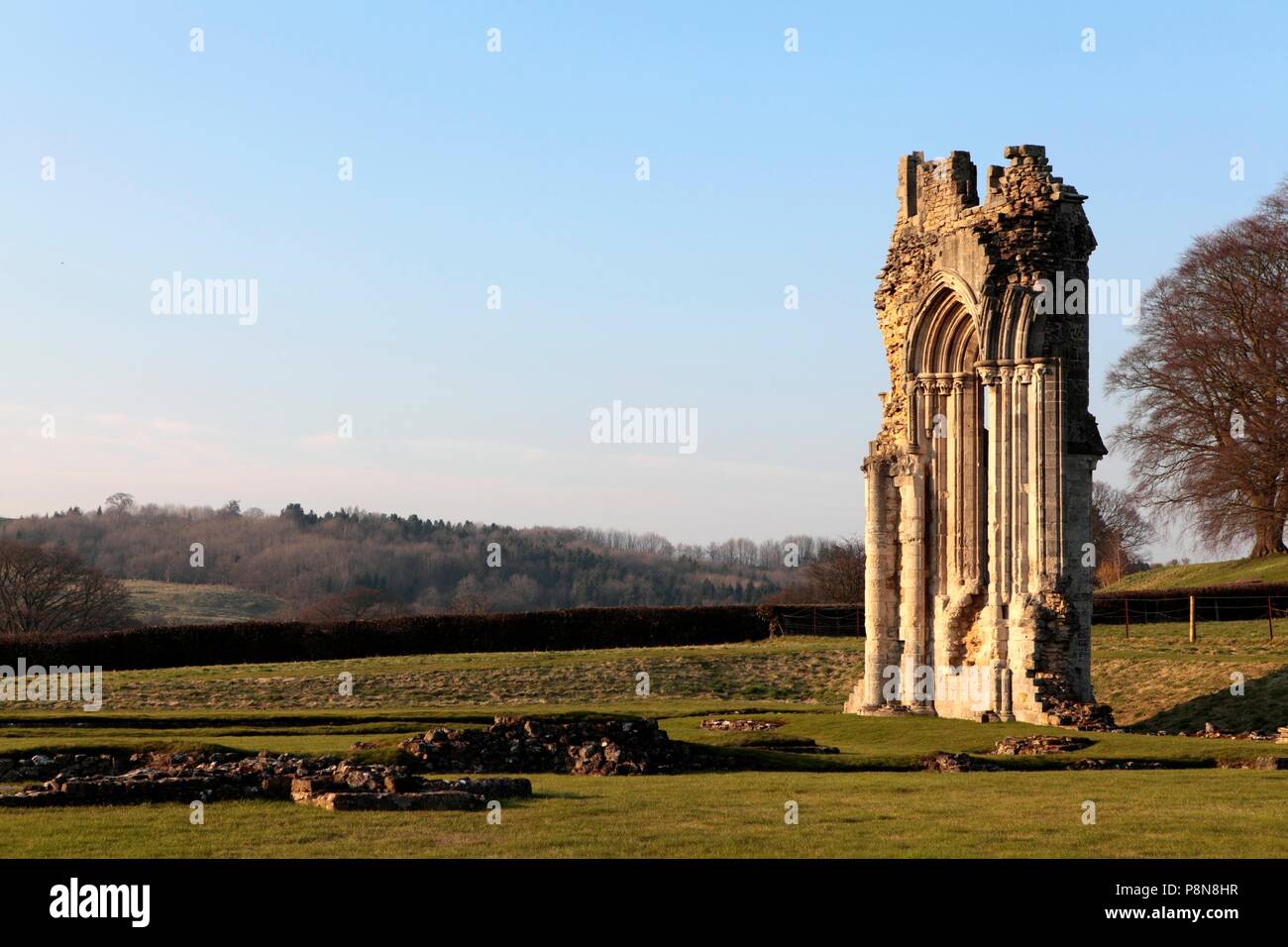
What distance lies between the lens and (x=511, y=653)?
151 ft

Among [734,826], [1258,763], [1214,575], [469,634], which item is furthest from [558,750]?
[1214,575]

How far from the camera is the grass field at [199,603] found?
103 metres

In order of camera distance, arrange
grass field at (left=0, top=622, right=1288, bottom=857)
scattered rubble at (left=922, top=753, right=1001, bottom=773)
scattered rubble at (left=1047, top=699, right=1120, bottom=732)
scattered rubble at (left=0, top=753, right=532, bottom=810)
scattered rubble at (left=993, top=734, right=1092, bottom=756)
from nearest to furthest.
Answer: grass field at (left=0, top=622, right=1288, bottom=857) → scattered rubble at (left=0, top=753, right=532, bottom=810) → scattered rubble at (left=922, top=753, right=1001, bottom=773) → scattered rubble at (left=993, top=734, right=1092, bottom=756) → scattered rubble at (left=1047, top=699, right=1120, bottom=732)

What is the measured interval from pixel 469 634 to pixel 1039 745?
2894 cm

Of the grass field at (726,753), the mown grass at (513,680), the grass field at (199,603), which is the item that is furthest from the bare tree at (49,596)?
the grass field at (199,603)

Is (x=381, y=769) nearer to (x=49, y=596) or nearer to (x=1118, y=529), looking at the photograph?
(x=49, y=596)

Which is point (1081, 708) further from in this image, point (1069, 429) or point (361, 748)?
point (361, 748)

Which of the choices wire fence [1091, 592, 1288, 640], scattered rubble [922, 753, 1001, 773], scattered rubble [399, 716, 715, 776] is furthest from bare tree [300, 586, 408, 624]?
scattered rubble [922, 753, 1001, 773]

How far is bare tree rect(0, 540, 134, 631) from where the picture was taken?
209 ft

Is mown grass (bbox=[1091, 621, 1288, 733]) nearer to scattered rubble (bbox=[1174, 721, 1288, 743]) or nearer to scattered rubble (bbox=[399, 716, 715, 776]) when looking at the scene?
scattered rubble (bbox=[1174, 721, 1288, 743])

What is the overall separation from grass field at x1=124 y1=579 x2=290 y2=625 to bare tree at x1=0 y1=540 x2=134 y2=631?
31.6 metres
